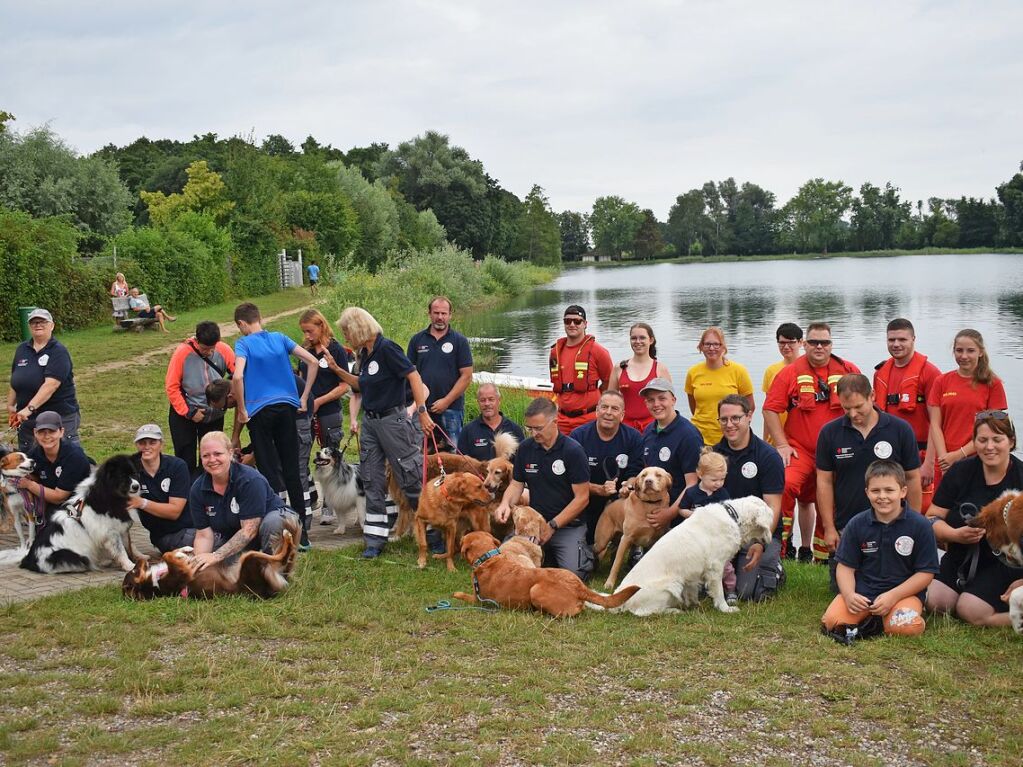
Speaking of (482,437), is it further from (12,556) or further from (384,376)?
(12,556)

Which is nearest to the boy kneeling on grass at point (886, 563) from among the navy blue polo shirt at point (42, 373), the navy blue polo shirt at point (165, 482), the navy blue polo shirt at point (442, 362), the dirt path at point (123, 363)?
the navy blue polo shirt at point (442, 362)

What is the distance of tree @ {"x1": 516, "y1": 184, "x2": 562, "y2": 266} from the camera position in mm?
99312

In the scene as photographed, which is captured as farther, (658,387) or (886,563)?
(658,387)

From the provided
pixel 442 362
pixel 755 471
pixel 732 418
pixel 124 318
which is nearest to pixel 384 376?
pixel 442 362

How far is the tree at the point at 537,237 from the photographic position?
99.3m

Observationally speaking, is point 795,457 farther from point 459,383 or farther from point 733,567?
point 459,383

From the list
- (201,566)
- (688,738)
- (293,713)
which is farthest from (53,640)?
(688,738)

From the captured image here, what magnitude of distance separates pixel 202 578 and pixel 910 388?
5668 millimetres

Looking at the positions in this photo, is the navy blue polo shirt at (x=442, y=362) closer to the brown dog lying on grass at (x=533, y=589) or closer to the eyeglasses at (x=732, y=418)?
the brown dog lying on grass at (x=533, y=589)

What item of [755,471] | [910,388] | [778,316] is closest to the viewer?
[755,471]

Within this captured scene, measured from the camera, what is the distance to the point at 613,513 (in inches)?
278

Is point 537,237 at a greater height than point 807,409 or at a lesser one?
greater

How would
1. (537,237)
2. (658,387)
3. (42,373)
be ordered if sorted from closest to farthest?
(658,387), (42,373), (537,237)

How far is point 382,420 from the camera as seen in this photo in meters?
7.33
